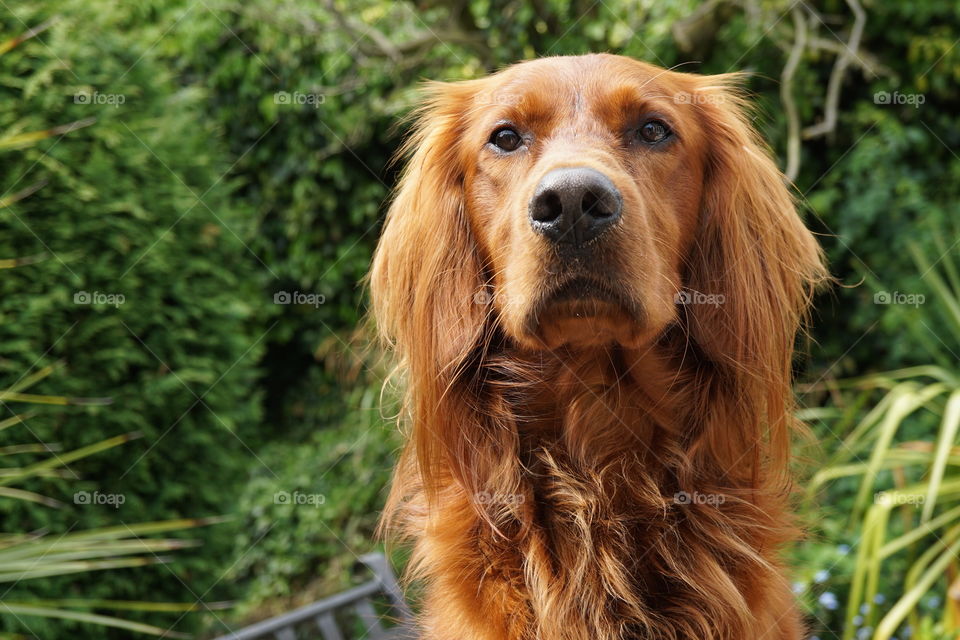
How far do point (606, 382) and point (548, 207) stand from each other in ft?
1.91

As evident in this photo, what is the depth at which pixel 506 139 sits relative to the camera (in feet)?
7.60

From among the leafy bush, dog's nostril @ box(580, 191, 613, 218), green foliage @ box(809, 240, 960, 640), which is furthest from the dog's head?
the leafy bush

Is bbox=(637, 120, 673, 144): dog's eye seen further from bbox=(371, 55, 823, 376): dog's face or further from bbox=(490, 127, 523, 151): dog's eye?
bbox=(490, 127, 523, 151): dog's eye

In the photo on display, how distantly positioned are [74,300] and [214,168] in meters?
1.77

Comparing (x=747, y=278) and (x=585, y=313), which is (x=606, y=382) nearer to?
(x=585, y=313)

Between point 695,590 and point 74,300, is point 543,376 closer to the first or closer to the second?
point 695,590

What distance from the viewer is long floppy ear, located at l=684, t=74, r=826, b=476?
228 centimetres

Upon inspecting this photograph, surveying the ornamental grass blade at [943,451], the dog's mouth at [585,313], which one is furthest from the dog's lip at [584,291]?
the ornamental grass blade at [943,451]

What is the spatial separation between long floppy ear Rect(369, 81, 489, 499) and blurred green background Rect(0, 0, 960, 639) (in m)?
0.56

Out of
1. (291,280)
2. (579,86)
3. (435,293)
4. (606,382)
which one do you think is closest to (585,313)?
(606,382)

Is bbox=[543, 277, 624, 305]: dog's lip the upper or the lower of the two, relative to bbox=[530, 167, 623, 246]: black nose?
lower

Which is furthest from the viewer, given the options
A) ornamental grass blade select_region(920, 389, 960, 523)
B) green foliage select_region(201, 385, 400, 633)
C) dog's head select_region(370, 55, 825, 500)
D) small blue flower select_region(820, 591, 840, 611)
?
green foliage select_region(201, 385, 400, 633)

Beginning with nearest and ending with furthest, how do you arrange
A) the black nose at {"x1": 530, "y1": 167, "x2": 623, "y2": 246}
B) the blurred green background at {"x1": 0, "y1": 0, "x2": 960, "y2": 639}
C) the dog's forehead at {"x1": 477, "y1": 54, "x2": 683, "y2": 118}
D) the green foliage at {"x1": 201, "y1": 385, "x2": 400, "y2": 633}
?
the black nose at {"x1": 530, "y1": 167, "x2": 623, "y2": 246} < the dog's forehead at {"x1": 477, "y1": 54, "x2": 683, "y2": 118} < the blurred green background at {"x1": 0, "y1": 0, "x2": 960, "y2": 639} < the green foliage at {"x1": 201, "y1": 385, "x2": 400, "y2": 633}

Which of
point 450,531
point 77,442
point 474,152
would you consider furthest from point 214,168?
point 450,531
